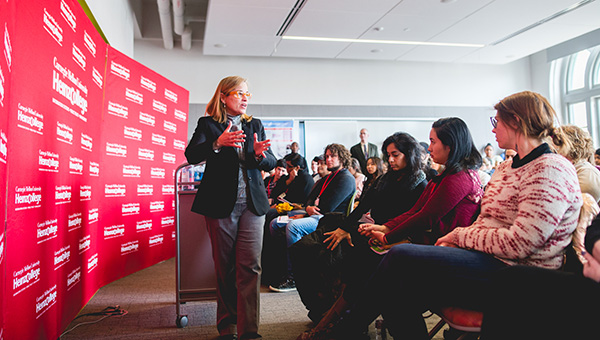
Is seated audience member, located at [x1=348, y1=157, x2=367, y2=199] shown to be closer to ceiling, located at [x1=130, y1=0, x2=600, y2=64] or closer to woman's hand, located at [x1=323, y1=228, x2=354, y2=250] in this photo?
ceiling, located at [x1=130, y1=0, x2=600, y2=64]

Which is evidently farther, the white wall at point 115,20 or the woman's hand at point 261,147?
the white wall at point 115,20

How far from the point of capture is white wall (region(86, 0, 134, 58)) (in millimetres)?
4212

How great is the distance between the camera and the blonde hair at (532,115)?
5.16 feet

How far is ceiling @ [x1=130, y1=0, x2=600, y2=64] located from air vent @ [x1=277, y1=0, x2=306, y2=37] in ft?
0.05

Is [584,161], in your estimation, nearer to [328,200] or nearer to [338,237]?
[338,237]

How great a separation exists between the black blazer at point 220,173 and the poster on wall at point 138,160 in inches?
76.9

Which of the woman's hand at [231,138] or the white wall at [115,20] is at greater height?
the white wall at [115,20]

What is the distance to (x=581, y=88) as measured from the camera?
9.02 meters

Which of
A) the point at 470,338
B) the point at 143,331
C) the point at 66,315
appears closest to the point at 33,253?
the point at 66,315

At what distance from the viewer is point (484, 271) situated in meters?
1.47

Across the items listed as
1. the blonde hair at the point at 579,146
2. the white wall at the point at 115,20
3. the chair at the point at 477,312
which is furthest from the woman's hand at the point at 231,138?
the white wall at the point at 115,20

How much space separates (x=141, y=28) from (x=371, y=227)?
24.2ft

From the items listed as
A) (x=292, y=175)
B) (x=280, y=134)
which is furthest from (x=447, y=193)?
(x=280, y=134)

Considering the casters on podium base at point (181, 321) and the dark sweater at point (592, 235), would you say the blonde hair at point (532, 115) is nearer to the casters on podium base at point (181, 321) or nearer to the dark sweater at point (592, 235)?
the dark sweater at point (592, 235)
